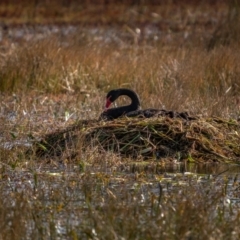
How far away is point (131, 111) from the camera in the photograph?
10734 millimetres

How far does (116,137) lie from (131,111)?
1.06m

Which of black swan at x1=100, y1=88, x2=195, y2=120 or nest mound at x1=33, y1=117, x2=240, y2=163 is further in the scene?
black swan at x1=100, y1=88, x2=195, y2=120

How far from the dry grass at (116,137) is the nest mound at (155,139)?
0.05ft

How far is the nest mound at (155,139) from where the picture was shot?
31.4 ft

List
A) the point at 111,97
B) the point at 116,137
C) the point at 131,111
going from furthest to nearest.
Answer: the point at 111,97
the point at 131,111
the point at 116,137

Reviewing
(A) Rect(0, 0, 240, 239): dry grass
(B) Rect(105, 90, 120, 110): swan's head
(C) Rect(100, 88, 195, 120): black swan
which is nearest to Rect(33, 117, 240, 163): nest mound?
(A) Rect(0, 0, 240, 239): dry grass

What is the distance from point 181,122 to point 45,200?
8.57 feet

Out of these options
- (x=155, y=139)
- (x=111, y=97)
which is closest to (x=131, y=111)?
(x=111, y=97)

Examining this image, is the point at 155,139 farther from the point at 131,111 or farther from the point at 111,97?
the point at 111,97

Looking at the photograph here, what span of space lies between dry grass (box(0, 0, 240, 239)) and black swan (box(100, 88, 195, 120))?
257 millimetres

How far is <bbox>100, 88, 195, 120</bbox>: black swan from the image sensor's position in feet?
33.4

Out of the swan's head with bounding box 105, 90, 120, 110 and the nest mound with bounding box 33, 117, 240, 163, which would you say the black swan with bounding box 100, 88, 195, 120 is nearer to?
the swan's head with bounding box 105, 90, 120, 110

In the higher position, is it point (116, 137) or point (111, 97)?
point (116, 137)

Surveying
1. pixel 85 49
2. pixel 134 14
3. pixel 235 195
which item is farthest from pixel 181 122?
pixel 134 14
